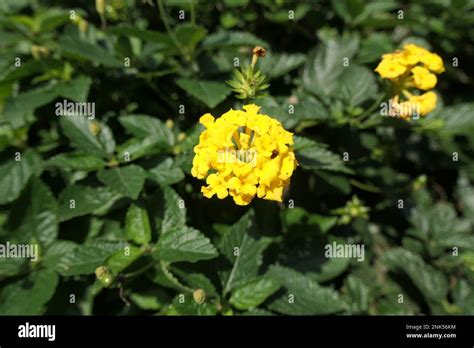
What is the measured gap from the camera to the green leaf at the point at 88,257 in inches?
56.6

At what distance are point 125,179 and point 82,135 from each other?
310mm

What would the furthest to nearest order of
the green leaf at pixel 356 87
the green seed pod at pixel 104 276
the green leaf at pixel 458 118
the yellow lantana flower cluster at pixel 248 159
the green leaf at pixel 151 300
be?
the green leaf at pixel 458 118 → the green leaf at pixel 356 87 → the green leaf at pixel 151 300 → the green seed pod at pixel 104 276 → the yellow lantana flower cluster at pixel 248 159

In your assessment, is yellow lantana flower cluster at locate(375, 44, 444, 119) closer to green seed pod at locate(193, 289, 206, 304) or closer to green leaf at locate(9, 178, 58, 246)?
green seed pod at locate(193, 289, 206, 304)

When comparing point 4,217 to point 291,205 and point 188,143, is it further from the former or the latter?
point 291,205

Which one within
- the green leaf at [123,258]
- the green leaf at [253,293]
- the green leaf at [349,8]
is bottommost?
the green leaf at [253,293]

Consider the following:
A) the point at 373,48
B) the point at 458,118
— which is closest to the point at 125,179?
the point at 373,48

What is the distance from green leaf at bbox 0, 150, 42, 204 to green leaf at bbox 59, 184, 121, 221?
257 millimetres

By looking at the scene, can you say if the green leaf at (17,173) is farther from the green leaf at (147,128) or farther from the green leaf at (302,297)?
the green leaf at (302,297)

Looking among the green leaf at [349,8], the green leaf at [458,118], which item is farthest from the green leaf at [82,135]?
the green leaf at [458,118]

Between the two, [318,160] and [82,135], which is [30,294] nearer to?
[82,135]

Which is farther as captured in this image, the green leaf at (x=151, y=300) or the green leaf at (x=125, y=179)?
the green leaf at (x=151, y=300)

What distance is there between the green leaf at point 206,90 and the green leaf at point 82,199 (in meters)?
0.46

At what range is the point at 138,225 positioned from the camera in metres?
1.54

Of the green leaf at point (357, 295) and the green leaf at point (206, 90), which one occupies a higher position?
the green leaf at point (206, 90)
